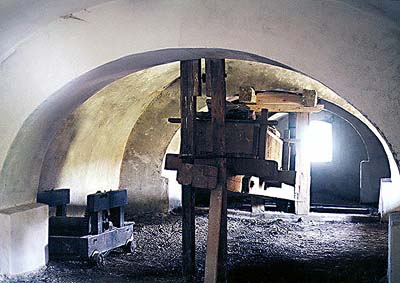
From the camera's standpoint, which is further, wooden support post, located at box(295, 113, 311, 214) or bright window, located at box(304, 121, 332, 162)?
bright window, located at box(304, 121, 332, 162)

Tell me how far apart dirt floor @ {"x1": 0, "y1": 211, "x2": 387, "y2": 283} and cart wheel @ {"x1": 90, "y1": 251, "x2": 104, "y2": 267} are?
2.5 inches

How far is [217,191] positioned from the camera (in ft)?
14.7

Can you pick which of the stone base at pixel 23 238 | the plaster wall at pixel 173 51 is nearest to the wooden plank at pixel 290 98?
the plaster wall at pixel 173 51

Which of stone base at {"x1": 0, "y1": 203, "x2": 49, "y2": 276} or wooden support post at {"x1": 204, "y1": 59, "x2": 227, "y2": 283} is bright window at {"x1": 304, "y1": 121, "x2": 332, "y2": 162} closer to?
wooden support post at {"x1": 204, "y1": 59, "x2": 227, "y2": 283}

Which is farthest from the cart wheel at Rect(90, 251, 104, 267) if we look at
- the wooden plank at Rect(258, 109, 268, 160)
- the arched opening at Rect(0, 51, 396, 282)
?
the wooden plank at Rect(258, 109, 268, 160)

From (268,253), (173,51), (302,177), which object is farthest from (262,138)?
(302,177)

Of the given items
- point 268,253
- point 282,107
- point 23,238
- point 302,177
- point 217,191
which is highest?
point 282,107

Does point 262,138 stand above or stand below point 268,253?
above

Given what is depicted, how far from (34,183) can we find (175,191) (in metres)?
4.39

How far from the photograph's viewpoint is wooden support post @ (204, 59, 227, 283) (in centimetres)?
444

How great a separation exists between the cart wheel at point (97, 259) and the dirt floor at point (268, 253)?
0.06 m

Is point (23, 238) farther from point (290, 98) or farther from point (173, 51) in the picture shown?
point (290, 98)

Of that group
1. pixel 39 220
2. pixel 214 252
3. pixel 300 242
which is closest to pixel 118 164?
pixel 300 242

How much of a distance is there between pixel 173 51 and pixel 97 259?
2.37 m
